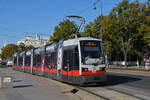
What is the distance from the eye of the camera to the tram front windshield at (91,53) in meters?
14.6

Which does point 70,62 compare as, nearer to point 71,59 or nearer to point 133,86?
point 71,59

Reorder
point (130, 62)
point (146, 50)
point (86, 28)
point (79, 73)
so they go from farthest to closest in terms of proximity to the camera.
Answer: point (130, 62)
point (146, 50)
point (86, 28)
point (79, 73)

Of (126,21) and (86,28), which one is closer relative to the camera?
(126,21)

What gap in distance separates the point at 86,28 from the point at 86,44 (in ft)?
134

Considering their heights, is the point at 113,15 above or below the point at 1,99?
above

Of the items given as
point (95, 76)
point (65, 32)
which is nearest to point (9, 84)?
point (95, 76)

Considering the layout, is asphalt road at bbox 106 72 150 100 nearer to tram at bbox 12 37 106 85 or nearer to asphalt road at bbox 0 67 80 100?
tram at bbox 12 37 106 85

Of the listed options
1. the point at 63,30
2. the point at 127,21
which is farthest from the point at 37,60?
the point at 63,30

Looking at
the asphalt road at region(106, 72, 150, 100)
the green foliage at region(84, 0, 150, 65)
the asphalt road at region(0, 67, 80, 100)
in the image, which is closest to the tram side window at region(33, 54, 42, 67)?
the asphalt road at region(106, 72, 150, 100)

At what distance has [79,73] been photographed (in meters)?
14.4

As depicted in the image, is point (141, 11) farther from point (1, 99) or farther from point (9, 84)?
point (1, 99)

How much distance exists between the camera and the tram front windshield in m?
14.6

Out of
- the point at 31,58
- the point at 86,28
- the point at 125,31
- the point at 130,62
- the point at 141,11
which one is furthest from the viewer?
the point at 130,62

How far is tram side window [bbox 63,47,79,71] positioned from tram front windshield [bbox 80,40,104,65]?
19.2 inches
